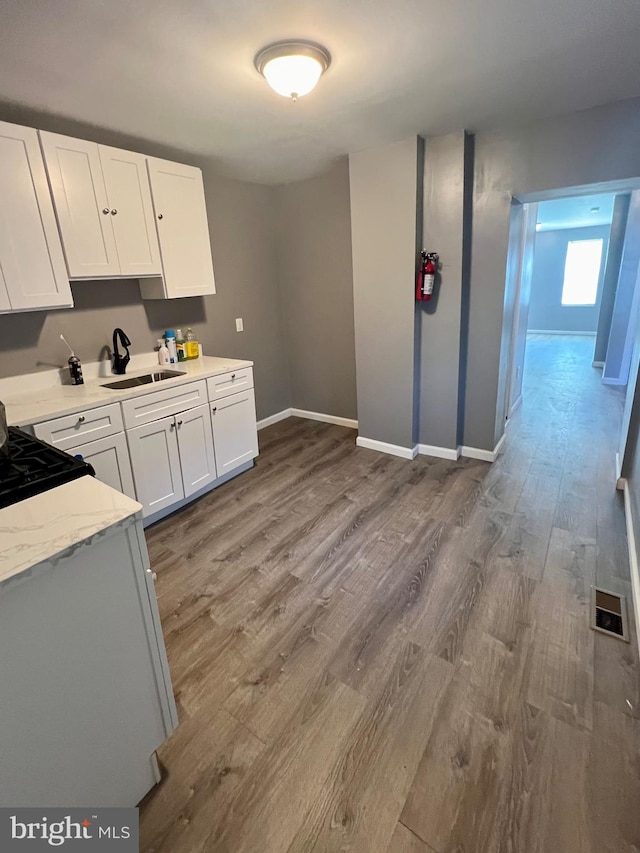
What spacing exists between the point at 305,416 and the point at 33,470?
3490 mm

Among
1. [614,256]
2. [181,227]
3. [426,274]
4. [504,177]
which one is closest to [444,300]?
[426,274]

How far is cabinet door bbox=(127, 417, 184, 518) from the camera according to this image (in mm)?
2510

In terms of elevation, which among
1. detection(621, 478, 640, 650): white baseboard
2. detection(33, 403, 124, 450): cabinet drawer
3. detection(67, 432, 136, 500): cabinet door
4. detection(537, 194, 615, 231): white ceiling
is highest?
detection(537, 194, 615, 231): white ceiling

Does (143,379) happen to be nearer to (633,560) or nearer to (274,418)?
(274,418)

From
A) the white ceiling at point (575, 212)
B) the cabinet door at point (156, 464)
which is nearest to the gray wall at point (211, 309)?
the cabinet door at point (156, 464)

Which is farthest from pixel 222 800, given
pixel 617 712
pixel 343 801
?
pixel 617 712

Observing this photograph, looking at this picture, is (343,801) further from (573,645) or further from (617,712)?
(573,645)

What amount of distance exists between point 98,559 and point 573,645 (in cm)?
185

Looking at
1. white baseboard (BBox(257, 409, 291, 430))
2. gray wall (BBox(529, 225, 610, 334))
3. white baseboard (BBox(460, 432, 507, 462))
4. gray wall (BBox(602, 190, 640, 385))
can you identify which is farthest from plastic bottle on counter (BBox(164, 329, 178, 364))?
gray wall (BBox(529, 225, 610, 334))

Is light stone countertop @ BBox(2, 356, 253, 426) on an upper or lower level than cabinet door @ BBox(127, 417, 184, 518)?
upper

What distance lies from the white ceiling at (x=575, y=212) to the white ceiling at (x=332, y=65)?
336 cm

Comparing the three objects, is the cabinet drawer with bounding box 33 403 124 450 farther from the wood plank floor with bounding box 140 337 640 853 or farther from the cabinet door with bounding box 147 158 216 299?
the cabinet door with bounding box 147 158 216 299

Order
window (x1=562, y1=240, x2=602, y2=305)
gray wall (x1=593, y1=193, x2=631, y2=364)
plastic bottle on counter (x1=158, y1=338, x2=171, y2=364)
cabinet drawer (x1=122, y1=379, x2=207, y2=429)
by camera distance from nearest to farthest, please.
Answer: cabinet drawer (x1=122, y1=379, x2=207, y2=429) < plastic bottle on counter (x1=158, y1=338, x2=171, y2=364) < gray wall (x1=593, y1=193, x2=631, y2=364) < window (x1=562, y1=240, x2=602, y2=305)

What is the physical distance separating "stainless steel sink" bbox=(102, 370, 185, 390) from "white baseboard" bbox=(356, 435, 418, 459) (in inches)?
67.7
